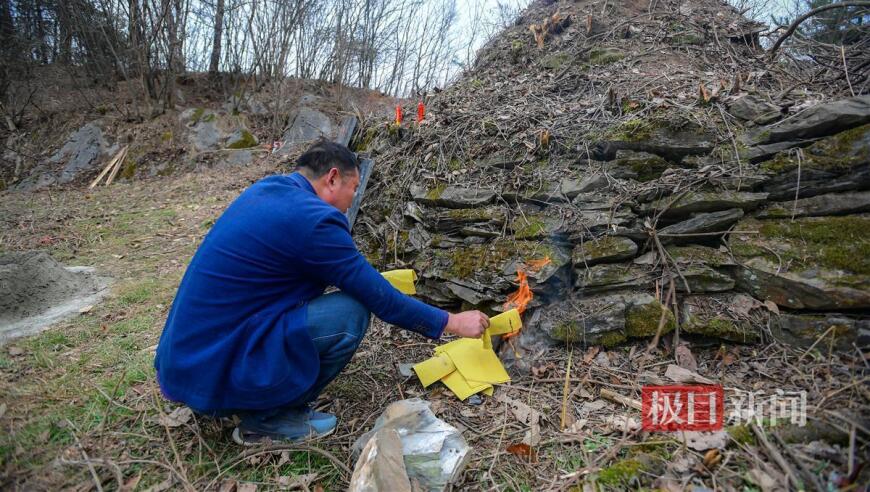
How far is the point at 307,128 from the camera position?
31.3 feet

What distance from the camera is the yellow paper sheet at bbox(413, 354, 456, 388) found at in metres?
2.36

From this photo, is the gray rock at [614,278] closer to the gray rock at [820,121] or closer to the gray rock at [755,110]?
the gray rock at [820,121]

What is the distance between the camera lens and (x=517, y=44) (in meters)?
5.13

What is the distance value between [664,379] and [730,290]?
2.24 ft

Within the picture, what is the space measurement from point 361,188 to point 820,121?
3.29m

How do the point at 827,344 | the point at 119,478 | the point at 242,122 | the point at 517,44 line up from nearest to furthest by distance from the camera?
the point at 119,478
the point at 827,344
the point at 517,44
the point at 242,122

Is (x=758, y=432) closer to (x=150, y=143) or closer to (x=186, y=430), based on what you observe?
(x=186, y=430)

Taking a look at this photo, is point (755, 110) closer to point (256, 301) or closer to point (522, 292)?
point (522, 292)

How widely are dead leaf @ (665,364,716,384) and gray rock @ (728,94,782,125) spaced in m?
1.73

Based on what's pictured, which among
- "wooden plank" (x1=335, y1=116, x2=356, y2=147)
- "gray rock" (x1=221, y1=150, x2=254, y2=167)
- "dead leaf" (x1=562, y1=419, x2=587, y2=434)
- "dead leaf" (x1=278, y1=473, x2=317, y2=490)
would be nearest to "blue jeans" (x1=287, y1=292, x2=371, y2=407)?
"dead leaf" (x1=278, y1=473, x2=317, y2=490)

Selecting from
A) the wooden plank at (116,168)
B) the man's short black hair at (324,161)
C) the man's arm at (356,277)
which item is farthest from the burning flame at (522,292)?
the wooden plank at (116,168)

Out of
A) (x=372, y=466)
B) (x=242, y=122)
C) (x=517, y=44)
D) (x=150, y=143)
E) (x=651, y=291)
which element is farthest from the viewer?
(x=242, y=122)

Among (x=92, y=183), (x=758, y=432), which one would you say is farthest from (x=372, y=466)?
(x=92, y=183)

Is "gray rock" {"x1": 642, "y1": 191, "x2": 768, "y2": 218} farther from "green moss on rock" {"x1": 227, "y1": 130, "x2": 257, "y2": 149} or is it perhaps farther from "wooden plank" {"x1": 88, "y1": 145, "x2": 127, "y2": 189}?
"wooden plank" {"x1": 88, "y1": 145, "x2": 127, "y2": 189}
